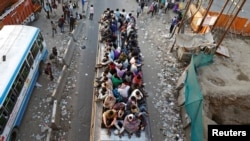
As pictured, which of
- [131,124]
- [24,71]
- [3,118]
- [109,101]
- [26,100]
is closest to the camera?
[131,124]

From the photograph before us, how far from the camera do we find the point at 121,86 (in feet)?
26.7

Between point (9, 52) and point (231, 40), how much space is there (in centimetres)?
1274

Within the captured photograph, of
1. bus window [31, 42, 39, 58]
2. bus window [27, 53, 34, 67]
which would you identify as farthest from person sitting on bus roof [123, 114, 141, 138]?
bus window [31, 42, 39, 58]

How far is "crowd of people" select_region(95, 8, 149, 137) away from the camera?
23.5 ft

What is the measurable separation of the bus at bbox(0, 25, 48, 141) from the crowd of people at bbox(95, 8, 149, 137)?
2.73 m

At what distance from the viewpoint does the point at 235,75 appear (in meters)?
12.5

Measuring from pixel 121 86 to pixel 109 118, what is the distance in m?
1.30

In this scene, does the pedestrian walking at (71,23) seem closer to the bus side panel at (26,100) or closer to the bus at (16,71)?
the bus at (16,71)

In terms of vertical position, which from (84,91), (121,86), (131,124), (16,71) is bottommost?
(84,91)

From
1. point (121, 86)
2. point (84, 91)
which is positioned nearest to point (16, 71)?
point (84, 91)

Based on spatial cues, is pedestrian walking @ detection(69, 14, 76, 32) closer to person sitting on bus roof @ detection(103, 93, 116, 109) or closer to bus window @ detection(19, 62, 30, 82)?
bus window @ detection(19, 62, 30, 82)

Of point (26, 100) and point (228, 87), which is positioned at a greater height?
point (228, 87)

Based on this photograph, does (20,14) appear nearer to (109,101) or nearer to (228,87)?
(109,101)

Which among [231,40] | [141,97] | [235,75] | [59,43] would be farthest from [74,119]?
[231,40]
